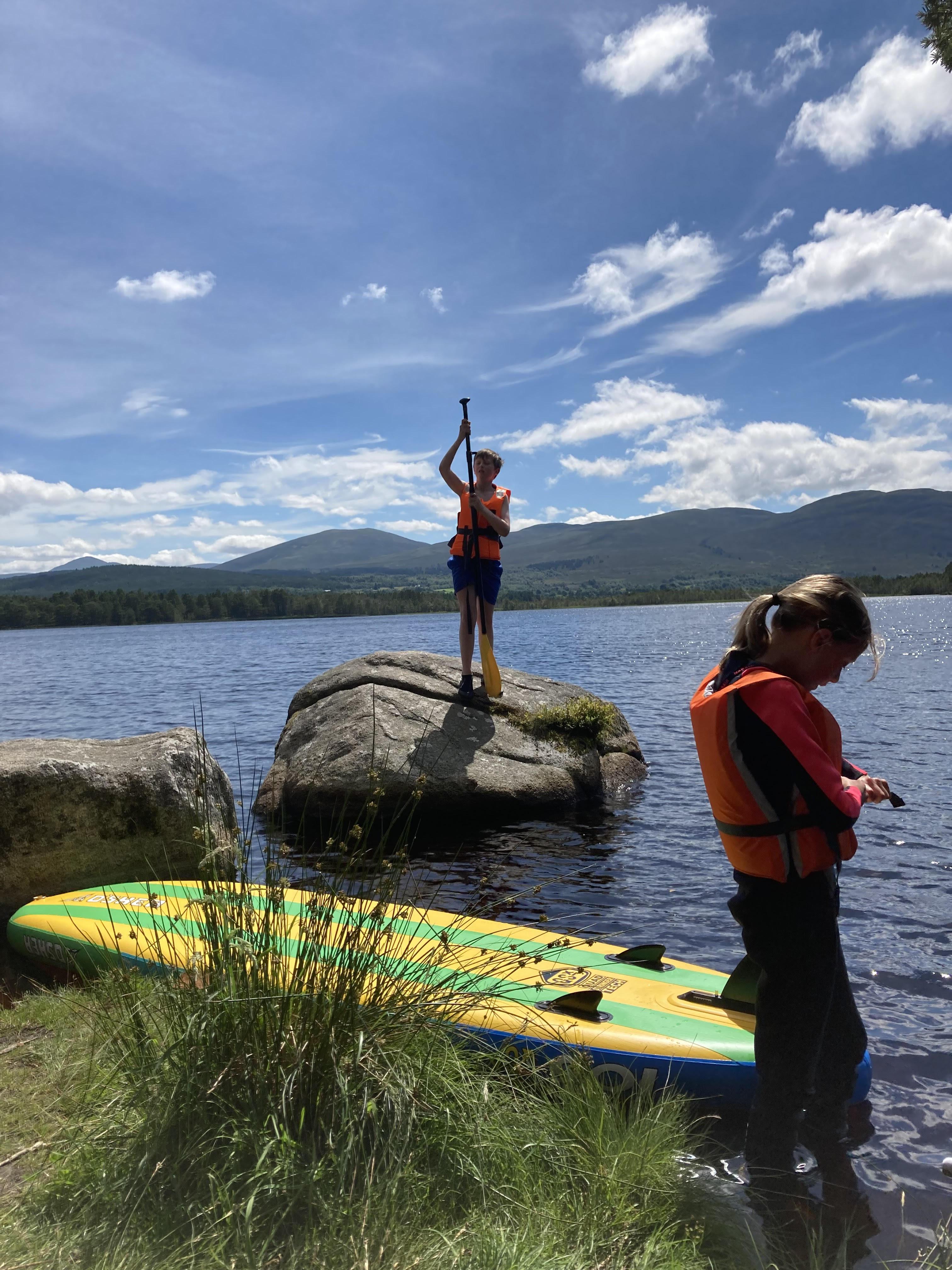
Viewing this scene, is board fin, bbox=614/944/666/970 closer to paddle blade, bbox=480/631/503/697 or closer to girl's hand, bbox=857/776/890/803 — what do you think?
girl's hand, bbox=857/776/890/803

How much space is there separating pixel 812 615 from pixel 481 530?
842 cm

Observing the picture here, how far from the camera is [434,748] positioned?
11.5 m

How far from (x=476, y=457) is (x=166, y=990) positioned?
349 inches

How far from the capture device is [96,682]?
36.6 metres

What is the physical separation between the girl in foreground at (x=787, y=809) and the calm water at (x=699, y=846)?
1125 millimetres

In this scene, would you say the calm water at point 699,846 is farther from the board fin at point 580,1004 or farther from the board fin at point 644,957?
the board fin at point 644,957

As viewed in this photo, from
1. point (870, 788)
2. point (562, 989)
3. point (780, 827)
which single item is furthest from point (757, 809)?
point (562, 989)

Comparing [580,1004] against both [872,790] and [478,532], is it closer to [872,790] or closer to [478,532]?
[872,790]

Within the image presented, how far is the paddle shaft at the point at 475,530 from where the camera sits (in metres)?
11.5

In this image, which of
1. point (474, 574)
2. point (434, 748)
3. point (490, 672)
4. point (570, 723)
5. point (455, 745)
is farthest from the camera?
point (570, 723)

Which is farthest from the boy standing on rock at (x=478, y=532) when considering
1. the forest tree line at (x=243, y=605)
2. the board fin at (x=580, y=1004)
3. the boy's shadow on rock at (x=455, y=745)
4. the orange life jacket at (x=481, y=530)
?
the forest tree line at (x=243, y=605)

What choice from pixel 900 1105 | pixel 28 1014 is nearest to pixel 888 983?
pixel 900 1105

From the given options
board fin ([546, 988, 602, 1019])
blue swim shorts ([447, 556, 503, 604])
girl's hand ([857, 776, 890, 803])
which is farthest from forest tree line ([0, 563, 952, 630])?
girl's hand ([857, 776, 890, 803])

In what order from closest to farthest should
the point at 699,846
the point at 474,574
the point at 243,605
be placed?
the point at 699,846
the point at 474,574
the point at 243,605
